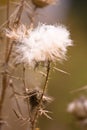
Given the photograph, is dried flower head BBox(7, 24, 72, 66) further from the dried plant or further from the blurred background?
the blurred background

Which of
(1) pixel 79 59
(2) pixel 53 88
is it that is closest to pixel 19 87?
(2) pixel 53 88

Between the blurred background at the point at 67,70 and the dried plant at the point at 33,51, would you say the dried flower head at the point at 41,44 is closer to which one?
the dried plant at the point at 33,51

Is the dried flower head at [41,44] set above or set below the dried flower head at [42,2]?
below

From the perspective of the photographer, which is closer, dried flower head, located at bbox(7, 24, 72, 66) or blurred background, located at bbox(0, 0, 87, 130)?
dried flower head, located at bbox(7, 24, 72, 66)

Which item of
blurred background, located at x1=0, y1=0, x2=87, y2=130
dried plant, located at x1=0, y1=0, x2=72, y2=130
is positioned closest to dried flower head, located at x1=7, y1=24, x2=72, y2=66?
dried plant, located at x1=0, y1=0, x2=72, y2=130

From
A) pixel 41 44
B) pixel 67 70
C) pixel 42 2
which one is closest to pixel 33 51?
pixel 41 44

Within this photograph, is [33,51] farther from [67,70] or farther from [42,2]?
[67,70]

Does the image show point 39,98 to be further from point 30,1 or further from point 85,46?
point 85,46

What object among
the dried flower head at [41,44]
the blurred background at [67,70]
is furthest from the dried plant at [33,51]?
the blurred background at [67,70]
